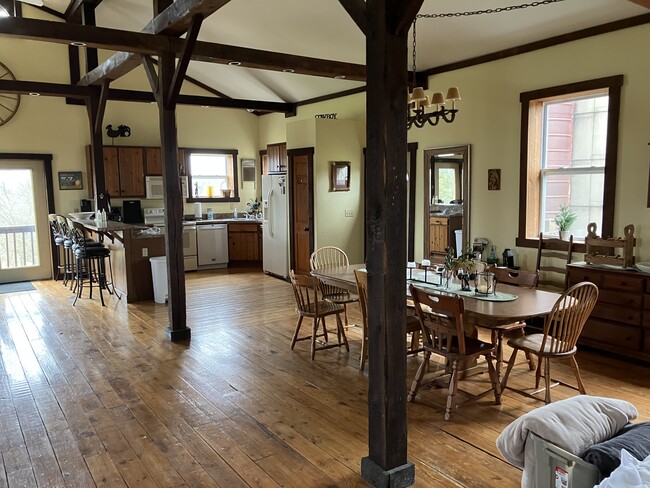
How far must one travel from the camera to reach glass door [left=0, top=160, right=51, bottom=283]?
8.22m

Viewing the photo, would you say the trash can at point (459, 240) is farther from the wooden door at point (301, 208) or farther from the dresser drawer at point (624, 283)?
the wooden door at point (301, 208)

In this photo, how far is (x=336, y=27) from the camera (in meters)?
5.95

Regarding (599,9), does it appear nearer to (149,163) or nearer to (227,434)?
(227,434)

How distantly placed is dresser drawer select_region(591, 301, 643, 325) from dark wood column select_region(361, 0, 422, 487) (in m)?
2.70

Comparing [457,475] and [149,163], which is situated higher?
[149,163]

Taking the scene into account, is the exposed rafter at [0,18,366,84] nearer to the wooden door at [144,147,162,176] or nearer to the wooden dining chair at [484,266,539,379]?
the wooden dining chair at [484,266,539,379]

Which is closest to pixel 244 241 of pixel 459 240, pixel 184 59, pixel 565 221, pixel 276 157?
pixel 276 157

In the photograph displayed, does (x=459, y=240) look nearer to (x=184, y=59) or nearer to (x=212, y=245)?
(x=184, y=59)

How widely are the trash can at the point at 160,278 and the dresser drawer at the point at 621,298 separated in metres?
5.00

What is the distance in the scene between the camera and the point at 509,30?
514 cm

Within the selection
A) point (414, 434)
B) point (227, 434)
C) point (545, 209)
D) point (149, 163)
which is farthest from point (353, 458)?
point (149, 163)

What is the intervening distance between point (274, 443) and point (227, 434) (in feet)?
1.07

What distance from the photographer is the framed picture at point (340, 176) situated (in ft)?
25.1

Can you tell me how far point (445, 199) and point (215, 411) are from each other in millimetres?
4128
